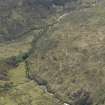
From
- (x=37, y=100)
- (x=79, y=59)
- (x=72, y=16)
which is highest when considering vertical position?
(x=72, y=16)

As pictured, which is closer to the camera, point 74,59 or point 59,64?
point 74,59

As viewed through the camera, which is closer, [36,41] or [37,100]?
[37,100]

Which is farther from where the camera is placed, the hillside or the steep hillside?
the hillside

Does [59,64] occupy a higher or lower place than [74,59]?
lower

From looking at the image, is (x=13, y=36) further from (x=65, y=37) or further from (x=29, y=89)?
(x=29, y=89)

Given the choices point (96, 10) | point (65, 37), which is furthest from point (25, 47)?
point (96, 10)

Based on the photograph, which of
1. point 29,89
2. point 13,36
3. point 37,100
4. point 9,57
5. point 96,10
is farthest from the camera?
point 13,36

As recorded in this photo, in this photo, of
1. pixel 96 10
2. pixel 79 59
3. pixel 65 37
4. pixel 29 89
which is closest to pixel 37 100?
pixel 29 89

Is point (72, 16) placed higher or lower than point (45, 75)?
higher

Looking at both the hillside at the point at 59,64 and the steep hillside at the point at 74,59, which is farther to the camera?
the hillside at the point at 59,64

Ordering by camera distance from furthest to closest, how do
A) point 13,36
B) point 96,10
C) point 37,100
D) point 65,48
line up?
point 13,36 < point 96,10 < point 65,48 < point 37,100
